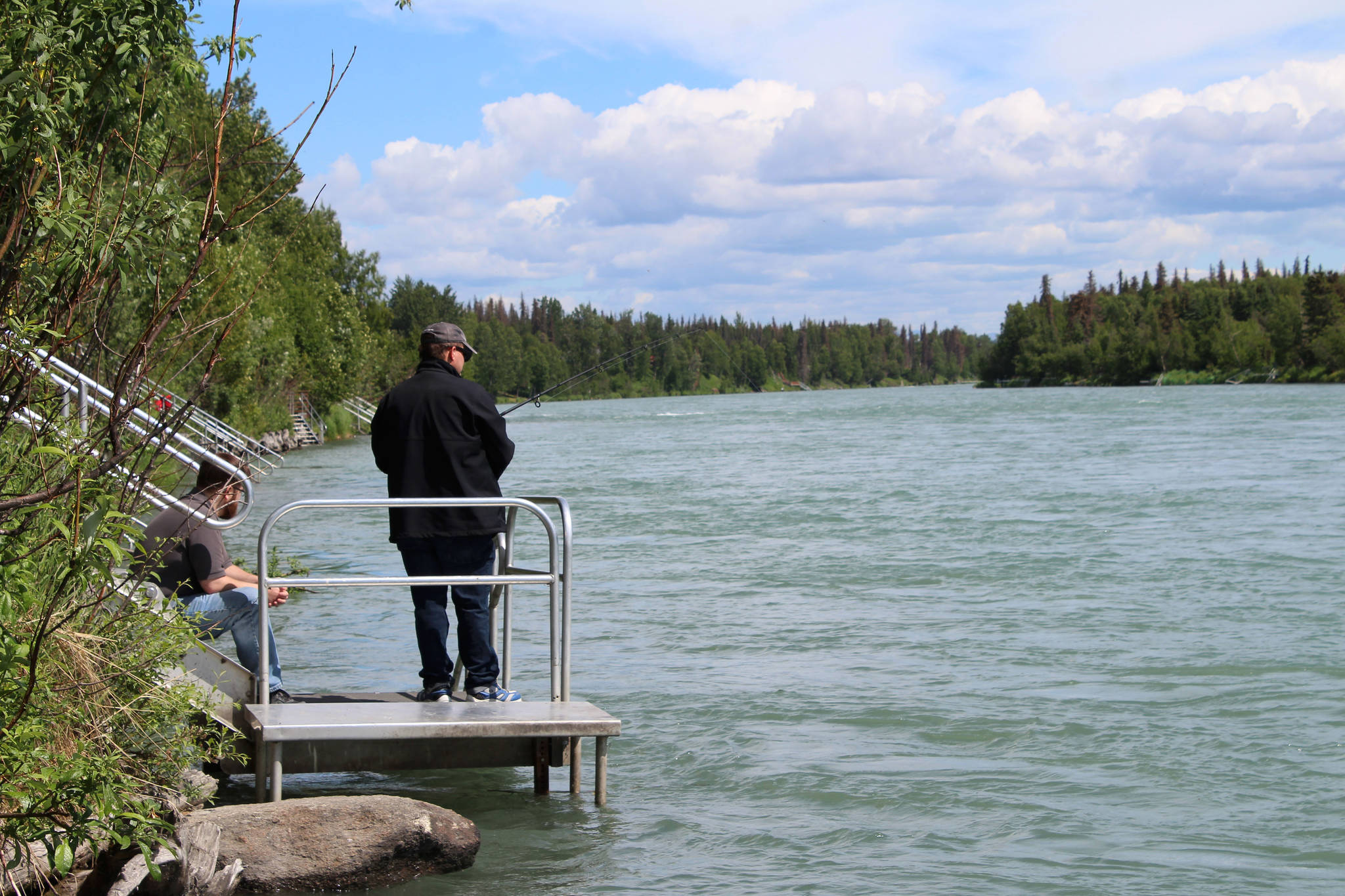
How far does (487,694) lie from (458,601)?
19.5 inches

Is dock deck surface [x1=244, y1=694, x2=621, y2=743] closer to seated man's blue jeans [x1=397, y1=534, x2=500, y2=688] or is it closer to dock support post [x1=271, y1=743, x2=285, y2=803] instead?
dock support post [x1=271, y1=743, x2=285, y2=803]

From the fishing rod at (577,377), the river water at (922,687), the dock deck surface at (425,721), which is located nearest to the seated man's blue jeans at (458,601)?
the dock deck surface at (425,721)

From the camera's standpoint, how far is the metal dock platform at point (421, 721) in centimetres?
615

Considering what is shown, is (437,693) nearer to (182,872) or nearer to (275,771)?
(275,771)

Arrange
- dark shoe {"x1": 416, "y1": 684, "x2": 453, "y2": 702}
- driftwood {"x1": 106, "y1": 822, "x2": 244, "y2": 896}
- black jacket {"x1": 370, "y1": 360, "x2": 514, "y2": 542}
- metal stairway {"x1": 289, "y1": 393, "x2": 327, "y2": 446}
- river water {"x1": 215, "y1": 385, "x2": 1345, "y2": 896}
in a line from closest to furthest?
driftwood {"x1": 106, "y1": 822, "x2": 244, "y2": 896} → black jacket {"x1": 370, "y1": 360, "x2": 514, "y2": 542} → river water {"x1": 215, "y1": 385, "x2": 1345, "y2": 896} → dark shoe {"x1": 416, "y1": 684, "x2": 453, "y2": 702} → metal stairway {"x1": 289, "y1": 393, "x2": 327, "y2": 446}

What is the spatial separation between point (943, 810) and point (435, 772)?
3.00 m

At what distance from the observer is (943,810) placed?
7.68 m

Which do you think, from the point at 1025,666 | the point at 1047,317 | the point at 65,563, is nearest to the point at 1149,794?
the point at 1025,666

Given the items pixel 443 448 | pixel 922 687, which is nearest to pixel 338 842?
pixel 443 448

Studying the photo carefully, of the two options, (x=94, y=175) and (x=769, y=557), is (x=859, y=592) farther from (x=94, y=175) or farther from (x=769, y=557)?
(x=94, y=175)

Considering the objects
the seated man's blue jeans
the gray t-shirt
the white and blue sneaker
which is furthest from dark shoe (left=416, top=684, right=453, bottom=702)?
the gray t-shirt

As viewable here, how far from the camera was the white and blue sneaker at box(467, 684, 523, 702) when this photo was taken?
267 inches

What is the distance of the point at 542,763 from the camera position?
6.94m

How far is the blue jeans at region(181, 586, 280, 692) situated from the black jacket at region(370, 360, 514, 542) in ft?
3.61
